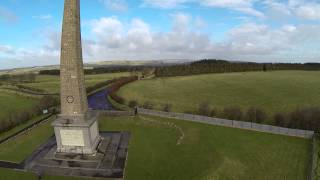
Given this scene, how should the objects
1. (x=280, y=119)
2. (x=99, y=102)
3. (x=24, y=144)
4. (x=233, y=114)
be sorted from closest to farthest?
(x=24, y=144)
(x=280, y=119)
(x=233, y=114)
(x=99, y=102)

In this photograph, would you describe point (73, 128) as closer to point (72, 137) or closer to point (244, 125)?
point (72, 137)

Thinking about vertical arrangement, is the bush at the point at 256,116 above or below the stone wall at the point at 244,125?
above

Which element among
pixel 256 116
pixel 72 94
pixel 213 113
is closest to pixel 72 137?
pixel 72 94

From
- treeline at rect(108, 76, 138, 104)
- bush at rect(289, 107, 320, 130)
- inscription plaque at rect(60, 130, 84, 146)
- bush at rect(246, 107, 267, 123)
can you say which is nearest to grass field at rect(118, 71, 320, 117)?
treeline at rect(108, 76, 138, 104)

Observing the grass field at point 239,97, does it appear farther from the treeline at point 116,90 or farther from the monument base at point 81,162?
the monument base at point 81,162

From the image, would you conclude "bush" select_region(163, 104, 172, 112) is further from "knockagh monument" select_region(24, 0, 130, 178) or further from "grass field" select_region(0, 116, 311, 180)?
"knockagh monument" select_region(24, 0, 130, 178)

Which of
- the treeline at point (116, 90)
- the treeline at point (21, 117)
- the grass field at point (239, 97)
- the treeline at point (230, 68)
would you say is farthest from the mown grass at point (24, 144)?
the treeline at point (230, 68)
